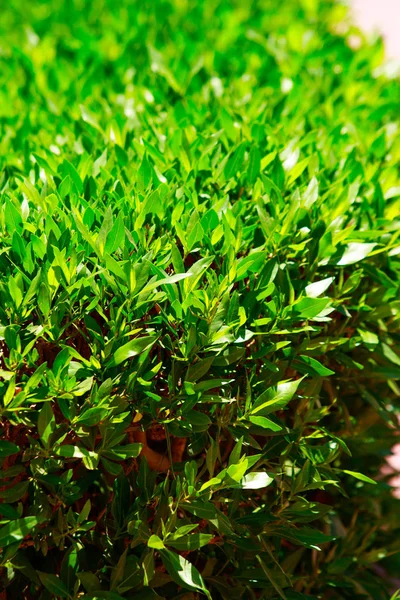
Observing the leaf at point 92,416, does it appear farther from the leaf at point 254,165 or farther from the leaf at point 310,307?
the leaf at point 254,165

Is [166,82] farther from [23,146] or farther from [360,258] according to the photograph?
[360,258]

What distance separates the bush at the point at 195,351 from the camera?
84.4 inches

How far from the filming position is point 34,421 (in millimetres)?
2131

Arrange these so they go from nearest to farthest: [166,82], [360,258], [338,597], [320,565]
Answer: [360,258], [320,565], [338,597], [166,82]

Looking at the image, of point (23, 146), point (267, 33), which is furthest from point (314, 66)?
point (23, 146)

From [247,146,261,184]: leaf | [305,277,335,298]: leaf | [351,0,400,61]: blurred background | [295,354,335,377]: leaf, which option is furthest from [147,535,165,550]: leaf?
[351,0,400,61]: blurred background

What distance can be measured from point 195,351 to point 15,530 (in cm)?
68

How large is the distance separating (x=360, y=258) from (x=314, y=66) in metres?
2.24

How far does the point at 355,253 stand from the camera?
2.61 meters

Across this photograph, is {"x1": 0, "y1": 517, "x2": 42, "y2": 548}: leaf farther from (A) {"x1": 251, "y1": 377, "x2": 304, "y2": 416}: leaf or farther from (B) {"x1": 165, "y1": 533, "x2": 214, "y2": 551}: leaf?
(A) {"x1": 251, "y1": 377, "x2": 304, "y2": 416}: leaf

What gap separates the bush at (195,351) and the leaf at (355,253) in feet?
0.03

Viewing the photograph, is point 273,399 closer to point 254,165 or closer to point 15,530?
point 15,530

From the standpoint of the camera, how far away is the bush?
7.03 feet

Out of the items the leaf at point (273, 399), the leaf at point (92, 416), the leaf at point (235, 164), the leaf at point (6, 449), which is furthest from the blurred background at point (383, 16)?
the leaf at point (6, 449)
